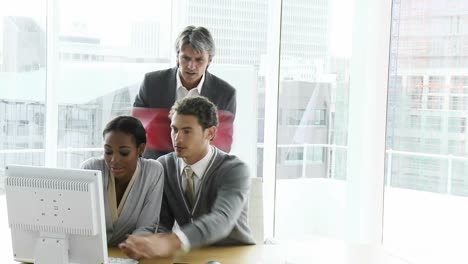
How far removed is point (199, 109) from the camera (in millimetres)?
2922

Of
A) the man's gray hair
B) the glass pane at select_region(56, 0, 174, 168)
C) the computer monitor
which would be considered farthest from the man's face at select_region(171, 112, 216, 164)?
the computer monitor

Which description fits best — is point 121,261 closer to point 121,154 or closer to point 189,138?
point 121,154

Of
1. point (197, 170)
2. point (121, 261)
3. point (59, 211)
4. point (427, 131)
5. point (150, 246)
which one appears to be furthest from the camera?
point (427, 131)

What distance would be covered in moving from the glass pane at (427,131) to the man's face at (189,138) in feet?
4.81

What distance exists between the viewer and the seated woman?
2811 millimetres

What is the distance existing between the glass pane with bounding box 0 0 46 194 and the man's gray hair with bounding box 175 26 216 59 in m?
1.20

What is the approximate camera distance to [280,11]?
12.2 feet

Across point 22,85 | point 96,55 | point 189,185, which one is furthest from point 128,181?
point 22,85

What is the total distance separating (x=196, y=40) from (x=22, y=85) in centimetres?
141

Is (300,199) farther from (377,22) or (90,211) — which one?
(90,211)

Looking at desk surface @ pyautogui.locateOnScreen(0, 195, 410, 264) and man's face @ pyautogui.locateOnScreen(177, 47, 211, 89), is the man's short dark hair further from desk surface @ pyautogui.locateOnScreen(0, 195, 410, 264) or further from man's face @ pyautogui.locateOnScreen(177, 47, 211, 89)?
desk surface @ pyautogui.locateOnScreen(0, 195, 410, 264)

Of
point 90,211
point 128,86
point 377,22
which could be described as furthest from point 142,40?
point 90,211

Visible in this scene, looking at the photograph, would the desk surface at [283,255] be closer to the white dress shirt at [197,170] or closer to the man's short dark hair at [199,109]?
the white dress shirt at [197,170]

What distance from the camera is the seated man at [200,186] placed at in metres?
2.89
